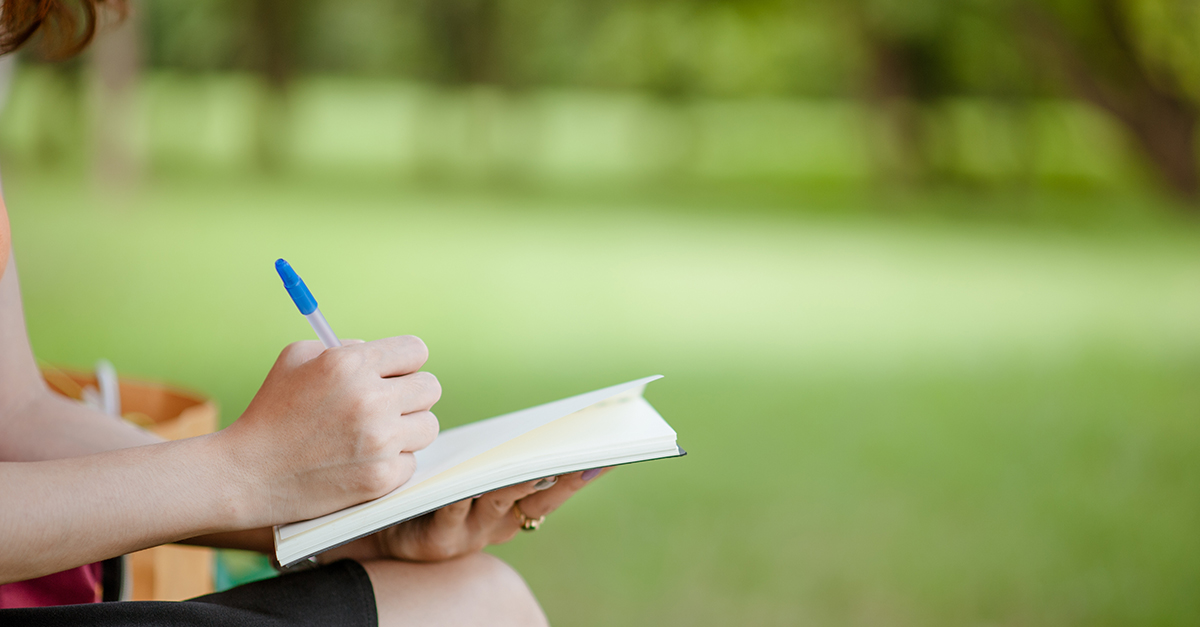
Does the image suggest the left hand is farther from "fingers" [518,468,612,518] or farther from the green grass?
the green grass

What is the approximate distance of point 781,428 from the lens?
3.07 m

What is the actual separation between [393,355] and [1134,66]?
8628 mm

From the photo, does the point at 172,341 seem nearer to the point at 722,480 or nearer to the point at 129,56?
the point at 722,480

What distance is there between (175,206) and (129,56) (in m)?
1.31

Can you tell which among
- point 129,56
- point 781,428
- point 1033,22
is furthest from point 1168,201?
point 129,56

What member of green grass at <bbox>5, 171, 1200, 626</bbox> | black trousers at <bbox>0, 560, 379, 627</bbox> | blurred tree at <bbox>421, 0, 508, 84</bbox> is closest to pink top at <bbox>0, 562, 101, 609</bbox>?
black trousers at <bbox>0, 560, 379, 627</bbox>

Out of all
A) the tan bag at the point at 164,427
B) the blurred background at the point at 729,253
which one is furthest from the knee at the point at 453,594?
the blurred background at the point at 729,253

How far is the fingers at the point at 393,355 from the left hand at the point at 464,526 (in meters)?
0.12

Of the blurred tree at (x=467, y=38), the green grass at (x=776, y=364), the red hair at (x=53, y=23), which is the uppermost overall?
the blurred tree at (x=467, y=38)

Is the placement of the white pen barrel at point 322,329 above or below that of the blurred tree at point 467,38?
below

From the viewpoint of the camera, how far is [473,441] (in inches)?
28.2

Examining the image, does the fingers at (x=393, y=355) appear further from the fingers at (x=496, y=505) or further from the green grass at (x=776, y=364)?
the green grass at (x=776, y=364)

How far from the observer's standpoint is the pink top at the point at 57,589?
0.74 m

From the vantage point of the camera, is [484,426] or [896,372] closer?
[484,426]
